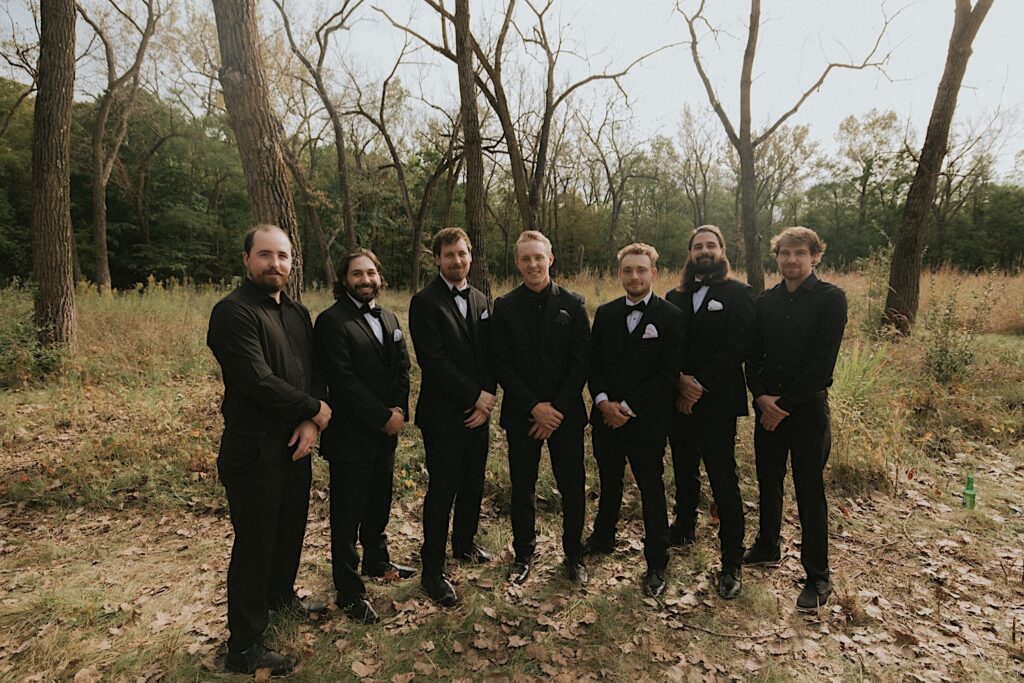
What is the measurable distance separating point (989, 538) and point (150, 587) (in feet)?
21.0

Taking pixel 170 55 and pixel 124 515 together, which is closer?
pixel 124 515

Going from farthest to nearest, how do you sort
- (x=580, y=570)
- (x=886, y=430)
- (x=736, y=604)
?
(x=886, y=430)
(x=580, y=570)
(x=736, y=604)

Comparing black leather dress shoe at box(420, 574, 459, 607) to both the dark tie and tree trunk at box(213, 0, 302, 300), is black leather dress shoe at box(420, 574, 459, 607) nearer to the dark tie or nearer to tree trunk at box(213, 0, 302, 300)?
the dark tie

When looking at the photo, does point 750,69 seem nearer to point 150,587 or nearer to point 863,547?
point 863,547

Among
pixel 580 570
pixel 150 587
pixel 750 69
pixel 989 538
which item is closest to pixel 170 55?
pixel 750 69

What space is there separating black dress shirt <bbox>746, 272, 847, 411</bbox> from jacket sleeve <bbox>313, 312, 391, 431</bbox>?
251cm

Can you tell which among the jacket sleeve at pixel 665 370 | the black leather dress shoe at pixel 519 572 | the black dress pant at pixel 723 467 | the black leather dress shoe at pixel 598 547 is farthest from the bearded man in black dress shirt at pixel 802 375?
the black leather dress shoe at pixel 519 572

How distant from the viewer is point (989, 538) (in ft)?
13.5

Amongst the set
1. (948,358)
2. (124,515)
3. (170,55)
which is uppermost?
(170,55)

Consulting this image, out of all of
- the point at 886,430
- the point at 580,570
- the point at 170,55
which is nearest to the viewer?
the point at 580,570

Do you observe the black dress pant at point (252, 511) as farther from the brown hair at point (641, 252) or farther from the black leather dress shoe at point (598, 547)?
the brown hair at point (641, 252)

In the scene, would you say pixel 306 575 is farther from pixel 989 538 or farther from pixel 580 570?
pixel 989 538

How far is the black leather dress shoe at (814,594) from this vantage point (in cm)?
328

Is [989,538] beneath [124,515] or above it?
above
